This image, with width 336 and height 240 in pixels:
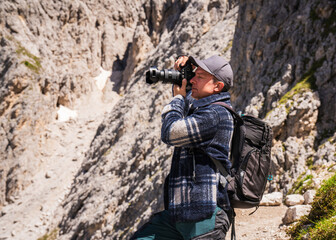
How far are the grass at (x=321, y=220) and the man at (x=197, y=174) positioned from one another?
215 cm

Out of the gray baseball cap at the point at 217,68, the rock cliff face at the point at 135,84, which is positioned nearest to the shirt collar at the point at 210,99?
the gray baseball cap at the point at 217,68

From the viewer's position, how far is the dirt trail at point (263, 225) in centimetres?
735

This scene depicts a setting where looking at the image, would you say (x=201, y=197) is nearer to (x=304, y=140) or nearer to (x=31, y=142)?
(x=304, y=140)

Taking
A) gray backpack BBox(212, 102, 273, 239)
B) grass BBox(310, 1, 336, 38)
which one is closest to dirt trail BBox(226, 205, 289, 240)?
gray backpack BBox(212, 102, 273, 239)

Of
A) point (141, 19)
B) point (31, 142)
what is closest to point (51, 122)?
point (31, 142)

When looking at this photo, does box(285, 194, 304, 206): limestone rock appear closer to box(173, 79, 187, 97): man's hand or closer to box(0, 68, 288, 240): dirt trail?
box(173, 79, 187, 97): man's hand

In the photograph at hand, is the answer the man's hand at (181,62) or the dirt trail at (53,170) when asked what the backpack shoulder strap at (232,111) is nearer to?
the man's hand at (181,62)

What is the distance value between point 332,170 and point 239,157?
6815 millimetres

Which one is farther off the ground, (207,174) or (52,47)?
(52,47)

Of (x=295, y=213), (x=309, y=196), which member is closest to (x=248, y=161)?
(x=295, y=213)

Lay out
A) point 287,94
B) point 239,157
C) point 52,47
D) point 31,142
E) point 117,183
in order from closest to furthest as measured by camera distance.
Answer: point 239,157, point 287,94, point 117,183, point 31,142, point 52,47

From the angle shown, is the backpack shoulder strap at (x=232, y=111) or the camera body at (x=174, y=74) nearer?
the backpack shoulder strap at (x=232, y=111)

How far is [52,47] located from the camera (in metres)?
51.3

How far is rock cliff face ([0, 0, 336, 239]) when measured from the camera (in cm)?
1181
